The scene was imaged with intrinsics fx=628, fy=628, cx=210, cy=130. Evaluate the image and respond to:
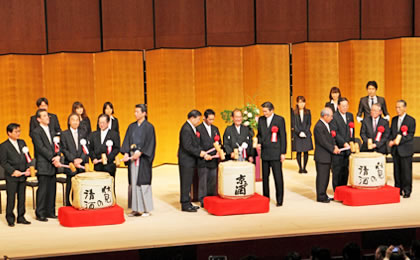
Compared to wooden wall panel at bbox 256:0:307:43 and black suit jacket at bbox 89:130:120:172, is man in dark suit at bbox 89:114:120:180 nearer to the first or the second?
black suit jacket at bbox 89:130:120:172

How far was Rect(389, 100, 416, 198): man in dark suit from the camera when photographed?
305 inches

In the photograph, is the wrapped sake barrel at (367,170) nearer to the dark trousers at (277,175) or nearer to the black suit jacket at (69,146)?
the dark trousers at (277,175)

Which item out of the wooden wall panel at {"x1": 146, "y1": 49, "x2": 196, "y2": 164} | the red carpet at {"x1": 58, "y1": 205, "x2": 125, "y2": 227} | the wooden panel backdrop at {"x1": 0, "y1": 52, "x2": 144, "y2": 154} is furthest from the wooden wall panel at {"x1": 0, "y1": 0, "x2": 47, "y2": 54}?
the red carpet at {"x1": 58, "y1": 205, "x2": 125, "y2": 227}

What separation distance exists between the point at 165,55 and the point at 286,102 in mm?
2232

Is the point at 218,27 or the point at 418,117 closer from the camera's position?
the point at 418,117

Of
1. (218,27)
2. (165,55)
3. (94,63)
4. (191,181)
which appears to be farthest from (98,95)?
(191,181)

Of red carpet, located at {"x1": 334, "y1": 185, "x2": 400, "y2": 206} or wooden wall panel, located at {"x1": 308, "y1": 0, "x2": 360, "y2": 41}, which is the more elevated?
wooden wall panel, located at {"x1": 308, "y1": 0, "x2": 360, "y2": 41}

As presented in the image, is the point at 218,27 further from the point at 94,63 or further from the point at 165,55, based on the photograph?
the point at 94,63

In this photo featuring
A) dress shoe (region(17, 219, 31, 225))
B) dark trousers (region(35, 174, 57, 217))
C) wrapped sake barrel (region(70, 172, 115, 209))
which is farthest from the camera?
dark trousers (region(35, 174, 57, 217))

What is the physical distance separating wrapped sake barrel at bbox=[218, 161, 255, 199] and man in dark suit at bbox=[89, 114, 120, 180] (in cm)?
130

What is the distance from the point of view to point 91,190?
21.9 feet

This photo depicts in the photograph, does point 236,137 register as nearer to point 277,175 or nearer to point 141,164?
point 277,175

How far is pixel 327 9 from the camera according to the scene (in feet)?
38.4

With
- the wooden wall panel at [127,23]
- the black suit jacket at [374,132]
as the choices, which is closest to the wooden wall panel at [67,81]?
the wooden wall panel at [127,23]
